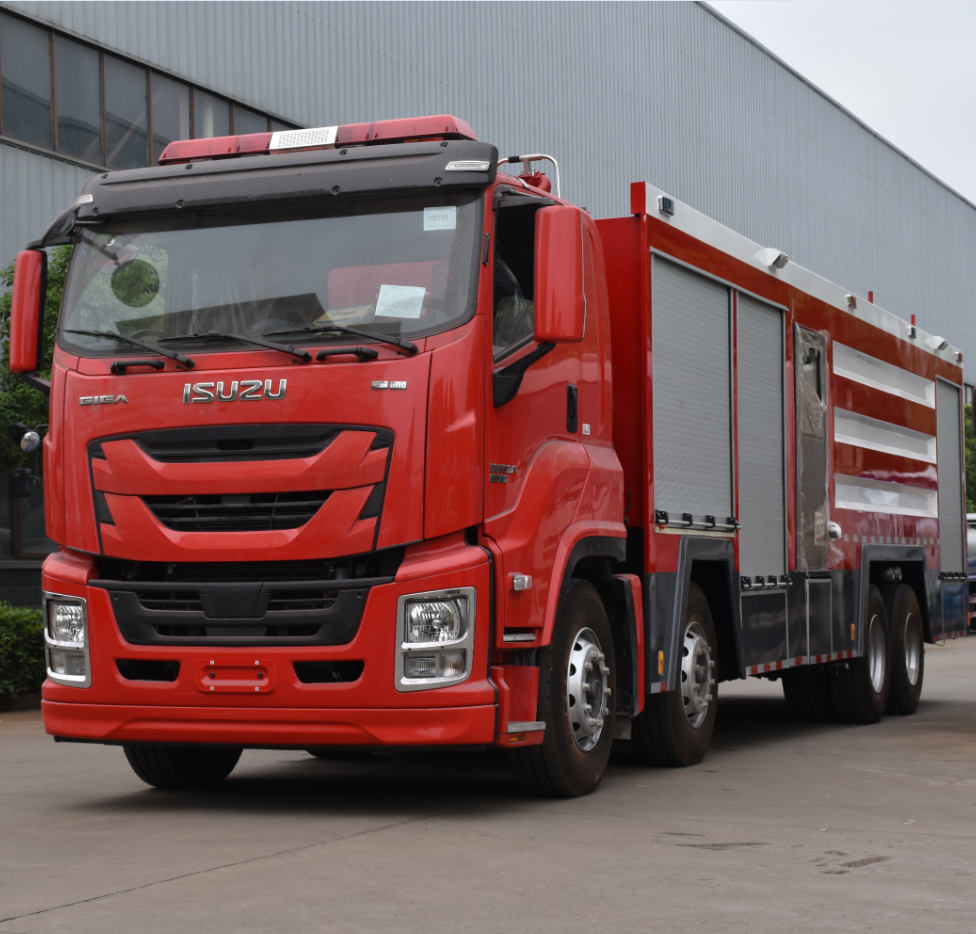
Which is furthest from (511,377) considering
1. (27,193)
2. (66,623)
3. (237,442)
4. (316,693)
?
(27,193)

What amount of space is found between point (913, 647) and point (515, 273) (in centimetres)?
823

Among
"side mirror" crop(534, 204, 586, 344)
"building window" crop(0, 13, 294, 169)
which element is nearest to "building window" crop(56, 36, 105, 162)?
"building window" crop(0, 13, 294, 169)

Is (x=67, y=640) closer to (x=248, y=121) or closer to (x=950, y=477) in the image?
(x=950, y=477)

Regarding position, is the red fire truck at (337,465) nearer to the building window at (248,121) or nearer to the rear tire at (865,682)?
the rear tire at (865,682)

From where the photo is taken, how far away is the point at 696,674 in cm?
1003

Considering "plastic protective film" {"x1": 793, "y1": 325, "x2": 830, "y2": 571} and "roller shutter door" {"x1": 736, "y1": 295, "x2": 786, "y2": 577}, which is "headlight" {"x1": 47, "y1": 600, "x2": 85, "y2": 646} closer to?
"roller shutter door" {"x1": 736, "y1": 295, "x2": 786, "y2": 577}

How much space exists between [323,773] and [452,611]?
288cm

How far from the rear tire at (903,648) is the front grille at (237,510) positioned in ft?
26.2

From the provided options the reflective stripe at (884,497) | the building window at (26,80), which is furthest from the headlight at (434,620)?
the building window at (26,80)

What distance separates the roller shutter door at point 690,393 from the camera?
9586 mm

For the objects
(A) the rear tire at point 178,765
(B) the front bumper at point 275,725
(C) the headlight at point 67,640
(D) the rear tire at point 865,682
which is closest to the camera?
(B) the front bumper at point 275,725

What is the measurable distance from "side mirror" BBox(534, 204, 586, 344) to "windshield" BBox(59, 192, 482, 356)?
31 centimetres

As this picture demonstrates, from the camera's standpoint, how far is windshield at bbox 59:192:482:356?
300 inches

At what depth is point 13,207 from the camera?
2136cm
